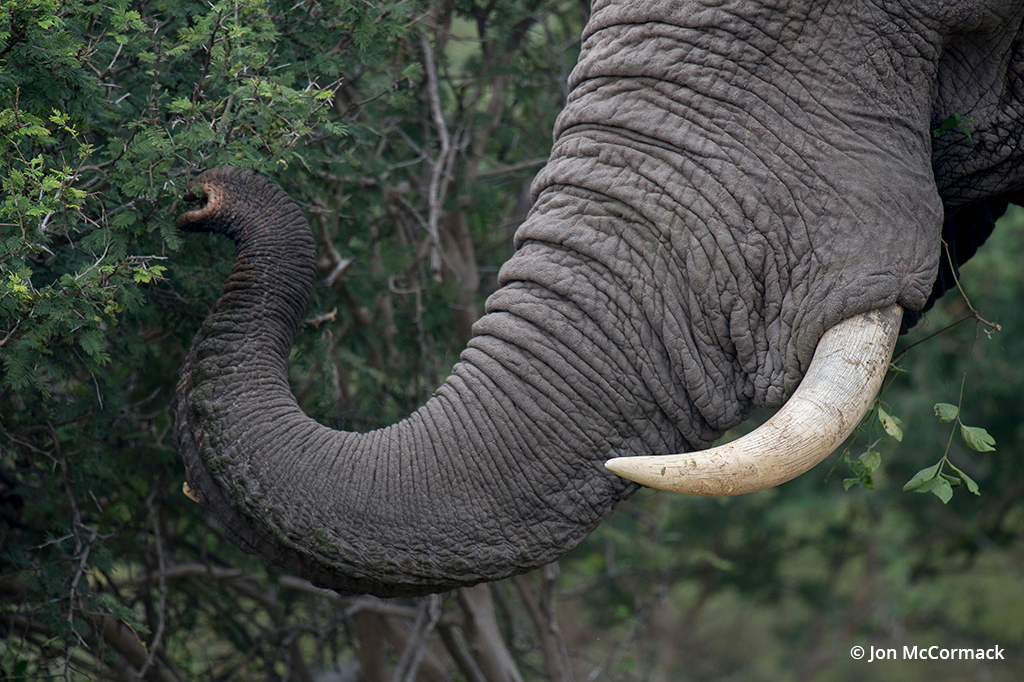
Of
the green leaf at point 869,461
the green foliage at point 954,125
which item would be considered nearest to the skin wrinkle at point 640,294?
the green leaf at point 869,461

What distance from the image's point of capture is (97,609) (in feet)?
10.5

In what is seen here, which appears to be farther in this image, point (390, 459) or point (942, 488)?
point (942, 488)

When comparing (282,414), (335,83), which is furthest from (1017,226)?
(282,414)

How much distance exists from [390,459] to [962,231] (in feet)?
6.61

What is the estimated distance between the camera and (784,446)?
2219 millimetres

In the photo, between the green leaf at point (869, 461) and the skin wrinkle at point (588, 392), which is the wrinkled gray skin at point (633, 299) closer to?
the skin wrinkle at point (588, 392)

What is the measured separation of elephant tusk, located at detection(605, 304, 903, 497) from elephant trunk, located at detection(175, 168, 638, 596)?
0.25 metres

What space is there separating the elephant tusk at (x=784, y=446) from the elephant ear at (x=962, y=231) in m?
0.61

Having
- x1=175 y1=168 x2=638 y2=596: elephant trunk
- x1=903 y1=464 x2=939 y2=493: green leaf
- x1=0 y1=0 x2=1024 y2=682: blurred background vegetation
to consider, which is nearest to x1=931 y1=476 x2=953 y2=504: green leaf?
x1=903 y1=464 x2=939 y2=493: green leaf

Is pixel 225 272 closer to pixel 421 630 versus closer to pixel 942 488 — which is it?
pixel 421 630

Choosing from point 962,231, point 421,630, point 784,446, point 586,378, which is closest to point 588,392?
point 586,378

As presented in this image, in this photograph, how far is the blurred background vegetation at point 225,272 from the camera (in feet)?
8.00

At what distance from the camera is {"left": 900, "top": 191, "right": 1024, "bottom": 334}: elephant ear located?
2914mm

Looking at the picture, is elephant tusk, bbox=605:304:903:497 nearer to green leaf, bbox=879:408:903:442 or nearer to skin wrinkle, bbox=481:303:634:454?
skin wrinkle, bbox=481:303:634:454
